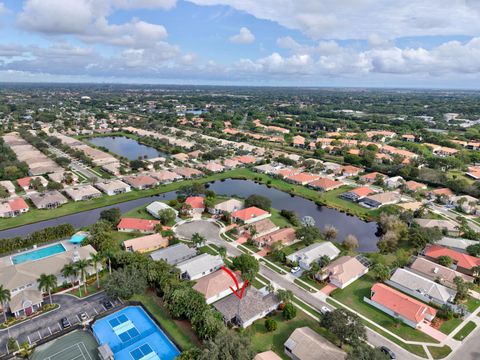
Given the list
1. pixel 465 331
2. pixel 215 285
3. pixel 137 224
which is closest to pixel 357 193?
pixel 465 331

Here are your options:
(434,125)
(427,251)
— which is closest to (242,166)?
(427,251)

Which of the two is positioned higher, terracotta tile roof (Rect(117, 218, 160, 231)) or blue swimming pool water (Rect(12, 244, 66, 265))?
terracotta tile roof (Rect(117, 218, 160, 231))

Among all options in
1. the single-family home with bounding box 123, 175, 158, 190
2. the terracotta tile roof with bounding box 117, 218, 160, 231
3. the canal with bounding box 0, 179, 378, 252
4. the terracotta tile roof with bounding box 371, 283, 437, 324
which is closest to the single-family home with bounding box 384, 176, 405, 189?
the canal with bounding box 0, 179, 378, 252

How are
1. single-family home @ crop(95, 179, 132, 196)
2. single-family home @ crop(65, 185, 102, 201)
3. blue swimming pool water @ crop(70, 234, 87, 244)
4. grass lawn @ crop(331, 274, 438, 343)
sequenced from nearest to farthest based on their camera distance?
grass lawn @ crop(331, 274, 438, 343) → blue swimming pool water @ crop(70, 234, 87, 244) → single-family home @ crop(65, 185, 102, 201) → single-family home @ crop(95, 179, 132, 196)

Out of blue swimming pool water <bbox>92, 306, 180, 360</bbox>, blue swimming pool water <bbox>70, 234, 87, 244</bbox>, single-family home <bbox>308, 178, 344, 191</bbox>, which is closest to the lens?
blue swimming pool water <bbox>92, 306, 180, 360</bbox>

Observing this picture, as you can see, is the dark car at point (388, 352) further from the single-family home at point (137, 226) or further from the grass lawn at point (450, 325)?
the single-family home at point (137, 226)

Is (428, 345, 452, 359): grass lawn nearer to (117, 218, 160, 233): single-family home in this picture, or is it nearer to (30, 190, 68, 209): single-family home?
(117, 218, 160, 233): single-family home
